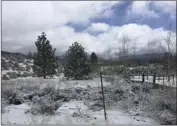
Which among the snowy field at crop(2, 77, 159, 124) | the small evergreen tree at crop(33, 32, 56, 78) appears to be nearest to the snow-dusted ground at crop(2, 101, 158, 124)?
the snowy field at crop(2, 77, 159, 124)

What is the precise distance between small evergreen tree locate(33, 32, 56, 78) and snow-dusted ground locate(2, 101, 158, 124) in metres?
8.10

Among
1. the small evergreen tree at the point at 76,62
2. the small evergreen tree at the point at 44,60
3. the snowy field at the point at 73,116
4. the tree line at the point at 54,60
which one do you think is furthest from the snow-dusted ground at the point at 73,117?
the small evergreen tree at the point at 44,60

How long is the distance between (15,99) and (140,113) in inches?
85.6

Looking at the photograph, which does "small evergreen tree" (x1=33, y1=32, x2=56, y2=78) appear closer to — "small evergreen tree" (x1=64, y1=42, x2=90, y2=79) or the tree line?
the tree line

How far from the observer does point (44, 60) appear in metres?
11.8

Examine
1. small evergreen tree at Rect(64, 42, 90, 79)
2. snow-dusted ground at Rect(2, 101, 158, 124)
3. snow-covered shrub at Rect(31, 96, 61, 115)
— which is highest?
small evergreen tree at Rect(64, 42, 90, 79)

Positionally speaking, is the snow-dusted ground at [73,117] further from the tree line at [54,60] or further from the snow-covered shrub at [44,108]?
the tree line at [54,60]

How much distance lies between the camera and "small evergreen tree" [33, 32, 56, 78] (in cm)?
1156

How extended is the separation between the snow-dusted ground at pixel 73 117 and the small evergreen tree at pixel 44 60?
8.10 metres

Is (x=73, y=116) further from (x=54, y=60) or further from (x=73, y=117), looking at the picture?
(x=54, y=60)

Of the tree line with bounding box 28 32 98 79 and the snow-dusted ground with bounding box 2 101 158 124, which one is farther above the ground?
the tree line with bounding box 28 32 98 79

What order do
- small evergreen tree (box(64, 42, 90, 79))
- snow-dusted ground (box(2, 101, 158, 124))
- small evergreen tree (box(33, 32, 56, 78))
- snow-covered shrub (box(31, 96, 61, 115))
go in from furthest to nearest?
1. small evergreen tree (box(33, 32, 56, 78))
2. small evergreen tree (box(64, 42, 90, 79))
3. snow-covered shrub (box(31, 96, 61, 115))
4. snow-dusted ground (box(2, 101, 158, 124))

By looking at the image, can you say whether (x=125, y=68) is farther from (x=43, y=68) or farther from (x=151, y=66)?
(x=43, y=68)

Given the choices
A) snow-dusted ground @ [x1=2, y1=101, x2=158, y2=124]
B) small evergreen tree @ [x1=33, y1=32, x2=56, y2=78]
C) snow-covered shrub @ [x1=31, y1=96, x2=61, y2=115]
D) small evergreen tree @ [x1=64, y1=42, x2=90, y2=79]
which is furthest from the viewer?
small evergreen tree @ [x1=33, y1=32, x2=56, y2=78]
